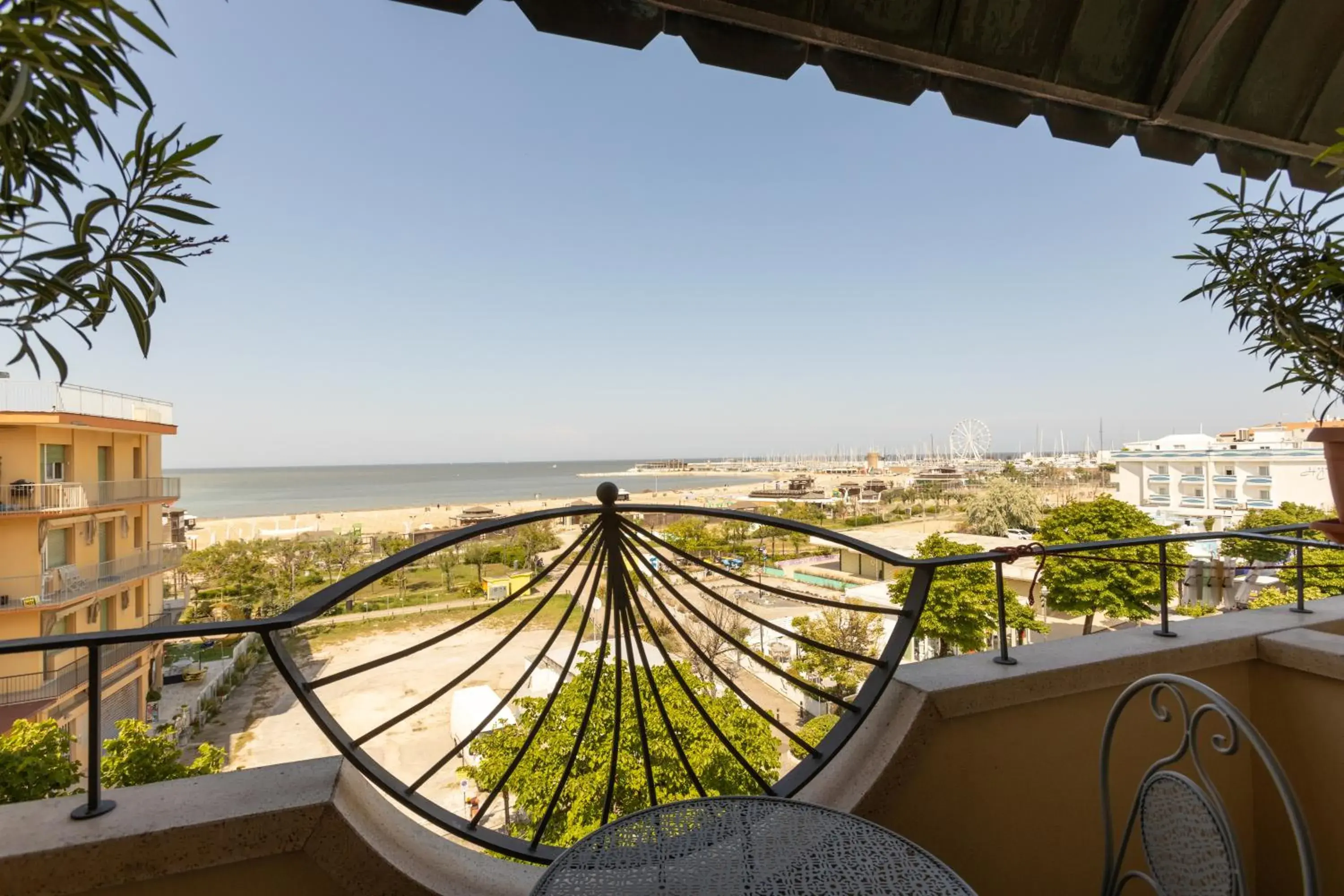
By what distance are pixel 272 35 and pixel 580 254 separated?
26.4 metres

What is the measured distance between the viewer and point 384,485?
40.2 m

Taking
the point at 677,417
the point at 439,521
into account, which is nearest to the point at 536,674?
the point at 439,521

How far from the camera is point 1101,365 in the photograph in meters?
39.7

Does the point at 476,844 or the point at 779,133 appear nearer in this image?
the point at 476,844

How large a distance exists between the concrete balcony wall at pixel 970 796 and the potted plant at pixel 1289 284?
44cm

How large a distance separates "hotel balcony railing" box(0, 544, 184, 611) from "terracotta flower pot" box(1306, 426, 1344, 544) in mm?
7141

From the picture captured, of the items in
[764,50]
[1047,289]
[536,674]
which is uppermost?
[1047,289]

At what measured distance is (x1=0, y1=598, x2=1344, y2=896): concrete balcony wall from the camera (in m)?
0.77

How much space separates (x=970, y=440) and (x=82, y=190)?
188 feet

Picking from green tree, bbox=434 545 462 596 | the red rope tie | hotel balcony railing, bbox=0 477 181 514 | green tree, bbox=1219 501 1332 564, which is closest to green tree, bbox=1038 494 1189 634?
green tree, bbox=1219 501 1332 564

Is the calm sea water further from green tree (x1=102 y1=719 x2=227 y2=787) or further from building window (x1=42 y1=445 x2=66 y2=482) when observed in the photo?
green tree (x1=102 y1=719 x2=227 y2=787)

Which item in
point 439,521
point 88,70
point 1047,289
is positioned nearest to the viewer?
point 88,70

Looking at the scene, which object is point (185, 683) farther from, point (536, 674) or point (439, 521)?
point (439, 521)

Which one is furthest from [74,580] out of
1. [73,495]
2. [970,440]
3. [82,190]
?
[970,440]
